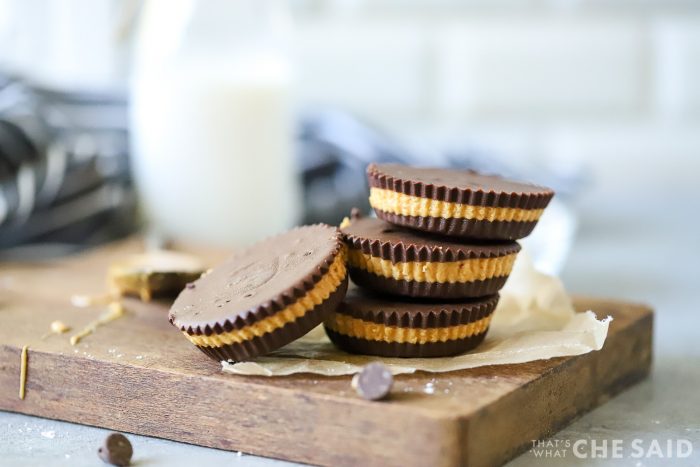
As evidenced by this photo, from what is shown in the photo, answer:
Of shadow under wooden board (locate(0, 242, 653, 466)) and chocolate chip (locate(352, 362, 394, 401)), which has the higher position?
chocolate chip (locate(352, 362, 394, 401))

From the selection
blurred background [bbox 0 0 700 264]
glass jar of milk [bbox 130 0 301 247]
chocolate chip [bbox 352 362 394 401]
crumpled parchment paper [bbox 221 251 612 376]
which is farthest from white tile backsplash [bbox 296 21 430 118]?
chocolate chip [bbox 352 362 394 401]

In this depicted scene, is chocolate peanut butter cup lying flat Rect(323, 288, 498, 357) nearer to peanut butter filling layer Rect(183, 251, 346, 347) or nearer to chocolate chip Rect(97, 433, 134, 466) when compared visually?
peanut butter filling layer Rect(183, 251, 346, 347)

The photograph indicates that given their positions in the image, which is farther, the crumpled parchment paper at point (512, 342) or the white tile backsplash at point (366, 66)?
the white tile backsplash at point (366, 66)

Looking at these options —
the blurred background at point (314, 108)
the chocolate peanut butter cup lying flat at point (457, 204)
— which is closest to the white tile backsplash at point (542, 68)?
the blurred background at point (314, 108)

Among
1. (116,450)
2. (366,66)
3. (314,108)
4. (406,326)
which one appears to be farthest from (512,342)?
(366,66)

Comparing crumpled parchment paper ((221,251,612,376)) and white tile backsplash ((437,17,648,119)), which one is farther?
white tile backsplash ((437,17,648,119))

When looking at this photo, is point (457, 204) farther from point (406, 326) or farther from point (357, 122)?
point (357, 122)

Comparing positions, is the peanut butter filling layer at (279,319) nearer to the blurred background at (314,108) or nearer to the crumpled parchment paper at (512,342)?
the crumpled parchment paper at (512,342)
